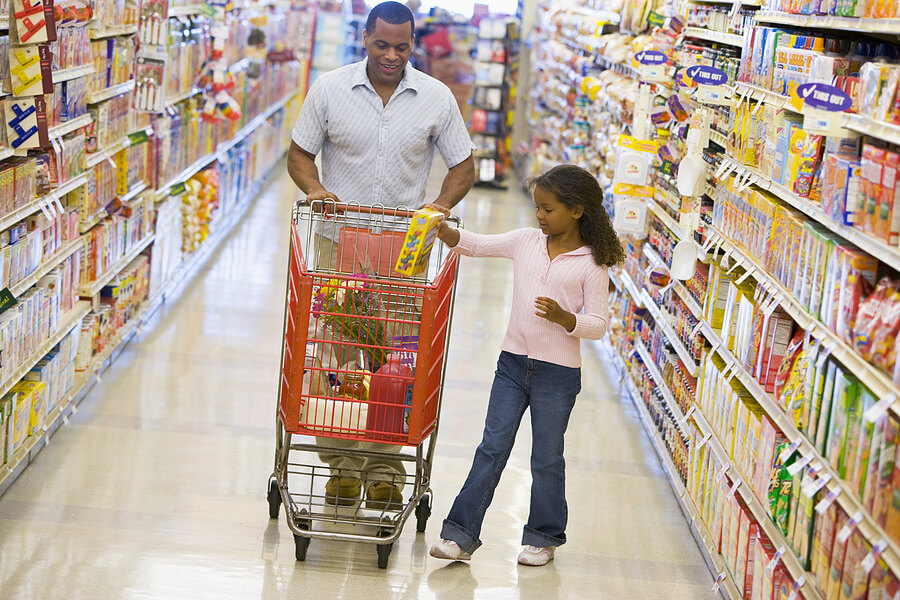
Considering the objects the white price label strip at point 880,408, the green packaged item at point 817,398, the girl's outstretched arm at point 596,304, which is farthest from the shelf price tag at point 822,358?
the girl's outstretched arm at point 596,304

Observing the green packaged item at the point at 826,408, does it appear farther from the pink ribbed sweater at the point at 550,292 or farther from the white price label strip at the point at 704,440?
the white price label strip at the point at 704,440

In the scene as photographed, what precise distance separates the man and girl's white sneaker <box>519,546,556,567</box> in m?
0.51

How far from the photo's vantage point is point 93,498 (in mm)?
4125

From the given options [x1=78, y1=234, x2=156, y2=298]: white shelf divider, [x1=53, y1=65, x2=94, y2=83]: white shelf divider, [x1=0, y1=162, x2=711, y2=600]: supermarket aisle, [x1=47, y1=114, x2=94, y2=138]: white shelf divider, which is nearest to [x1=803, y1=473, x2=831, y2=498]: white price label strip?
[x1=0, y1=162, x2=711, y2=600]: supermarket aisle

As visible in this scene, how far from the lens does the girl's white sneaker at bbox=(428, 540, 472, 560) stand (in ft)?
12.3

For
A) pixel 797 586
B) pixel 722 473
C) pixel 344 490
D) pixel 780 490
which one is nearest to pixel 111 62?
pixel 344 490

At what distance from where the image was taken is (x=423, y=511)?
13.1ft

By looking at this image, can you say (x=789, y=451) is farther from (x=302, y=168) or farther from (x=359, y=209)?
(x=302, y=168)

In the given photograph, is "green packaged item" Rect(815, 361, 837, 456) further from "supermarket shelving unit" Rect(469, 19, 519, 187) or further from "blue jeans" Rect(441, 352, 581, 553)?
"supermarket shelving unit" Rect(469, 19, 519, 187)

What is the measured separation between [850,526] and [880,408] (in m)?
0.36

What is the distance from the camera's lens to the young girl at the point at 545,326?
3508mm

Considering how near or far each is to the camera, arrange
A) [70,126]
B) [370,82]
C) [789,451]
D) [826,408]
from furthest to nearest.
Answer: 1. [70,126]
2. [370,82]
3. [789,451]
4. [826,408]

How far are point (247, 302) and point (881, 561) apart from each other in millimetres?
5469

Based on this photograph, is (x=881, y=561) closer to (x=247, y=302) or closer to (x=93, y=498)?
(x=93, y=498)
